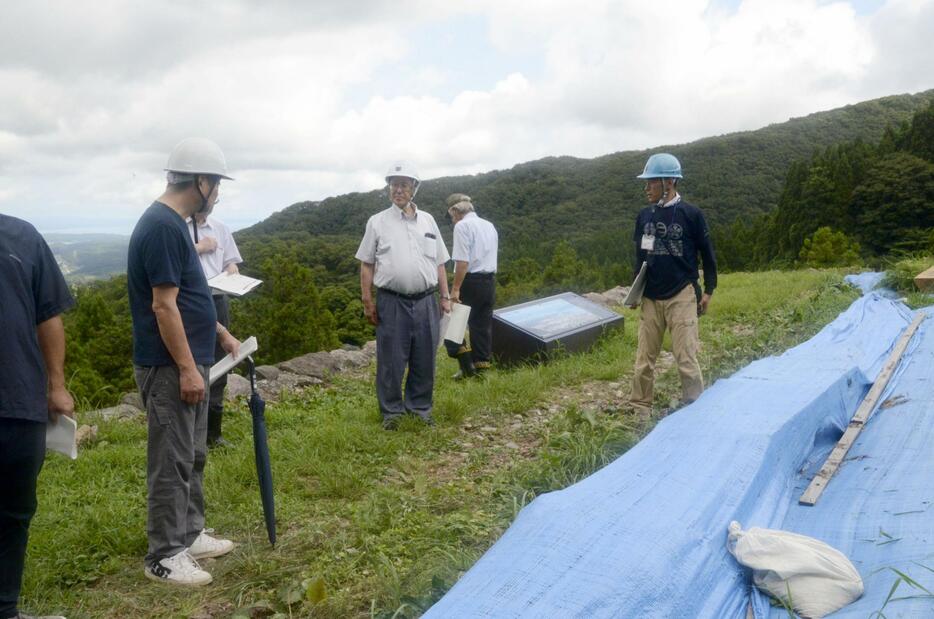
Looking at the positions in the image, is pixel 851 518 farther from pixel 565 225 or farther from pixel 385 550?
pixel 565 225

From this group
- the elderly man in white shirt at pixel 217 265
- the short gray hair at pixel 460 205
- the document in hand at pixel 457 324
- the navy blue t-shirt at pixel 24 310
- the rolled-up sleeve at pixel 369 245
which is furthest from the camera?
the short gray hair at pixel 460 205

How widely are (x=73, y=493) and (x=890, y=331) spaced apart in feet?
20.5

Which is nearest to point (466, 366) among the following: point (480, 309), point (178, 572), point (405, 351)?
point (480, 309)

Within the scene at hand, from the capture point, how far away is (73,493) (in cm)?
406

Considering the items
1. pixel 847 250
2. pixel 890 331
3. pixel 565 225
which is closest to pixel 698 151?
pixel 565 225

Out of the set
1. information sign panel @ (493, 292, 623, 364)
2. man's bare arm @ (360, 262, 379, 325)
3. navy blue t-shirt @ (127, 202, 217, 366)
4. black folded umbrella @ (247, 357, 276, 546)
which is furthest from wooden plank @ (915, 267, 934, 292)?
navy blue t-shirt @ (127, 202, 217, 366)

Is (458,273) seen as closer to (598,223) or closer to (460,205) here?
(460,205)

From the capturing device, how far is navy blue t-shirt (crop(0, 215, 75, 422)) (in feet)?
8.12

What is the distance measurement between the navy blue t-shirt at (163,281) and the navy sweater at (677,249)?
9.71 feet

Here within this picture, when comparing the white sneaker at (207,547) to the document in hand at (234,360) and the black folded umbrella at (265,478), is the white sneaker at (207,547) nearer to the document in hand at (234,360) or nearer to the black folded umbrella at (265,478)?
the black folded umbrella at (265,478)

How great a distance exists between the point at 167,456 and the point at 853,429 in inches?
131

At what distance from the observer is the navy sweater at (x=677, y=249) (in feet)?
16.0

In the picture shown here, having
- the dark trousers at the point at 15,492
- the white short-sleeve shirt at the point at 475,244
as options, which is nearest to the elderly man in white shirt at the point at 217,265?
the dark trousers at the point at 15,492

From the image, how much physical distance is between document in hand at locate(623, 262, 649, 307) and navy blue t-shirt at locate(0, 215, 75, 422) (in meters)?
3.44
